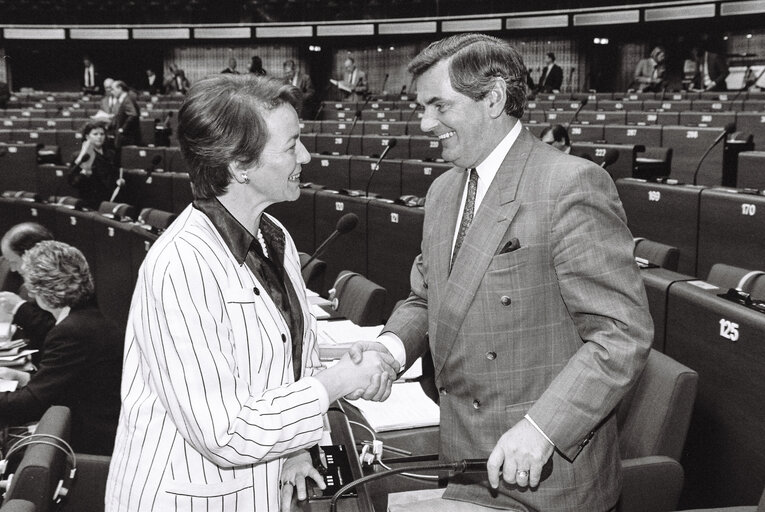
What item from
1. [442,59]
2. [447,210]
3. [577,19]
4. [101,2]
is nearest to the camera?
[442,59]

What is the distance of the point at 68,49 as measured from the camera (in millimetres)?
18594

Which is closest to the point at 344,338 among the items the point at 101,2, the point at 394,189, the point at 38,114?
the point at 394,189

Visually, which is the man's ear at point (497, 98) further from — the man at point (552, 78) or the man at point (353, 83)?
the man at point (353, 83)

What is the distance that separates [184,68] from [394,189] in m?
14.6

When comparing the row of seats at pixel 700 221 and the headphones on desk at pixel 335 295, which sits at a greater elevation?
the row of seats at pixel 700 221

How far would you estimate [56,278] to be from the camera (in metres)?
2.83

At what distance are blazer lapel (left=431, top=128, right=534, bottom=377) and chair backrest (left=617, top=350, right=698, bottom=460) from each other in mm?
821

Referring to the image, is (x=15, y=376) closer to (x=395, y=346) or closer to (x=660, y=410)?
(x=395, y=346)

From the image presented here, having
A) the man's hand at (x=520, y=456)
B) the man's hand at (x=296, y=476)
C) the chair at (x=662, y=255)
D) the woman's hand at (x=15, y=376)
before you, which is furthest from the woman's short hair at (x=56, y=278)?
the chair at (x=662, y=255)

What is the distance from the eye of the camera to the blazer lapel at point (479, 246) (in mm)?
1414

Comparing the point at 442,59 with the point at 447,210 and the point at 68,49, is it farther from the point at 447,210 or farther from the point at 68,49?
the point at 68,49

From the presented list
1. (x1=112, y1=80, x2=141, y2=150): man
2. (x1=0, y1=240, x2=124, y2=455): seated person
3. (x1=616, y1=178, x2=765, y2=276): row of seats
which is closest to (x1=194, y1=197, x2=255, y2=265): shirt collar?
(x1=0, y1=240, x2=124, y2=455): seated person

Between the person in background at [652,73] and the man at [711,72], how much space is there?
2.14 ft

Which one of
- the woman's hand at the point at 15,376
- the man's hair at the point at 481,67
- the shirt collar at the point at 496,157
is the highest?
the man's hair at the point at 481,67
